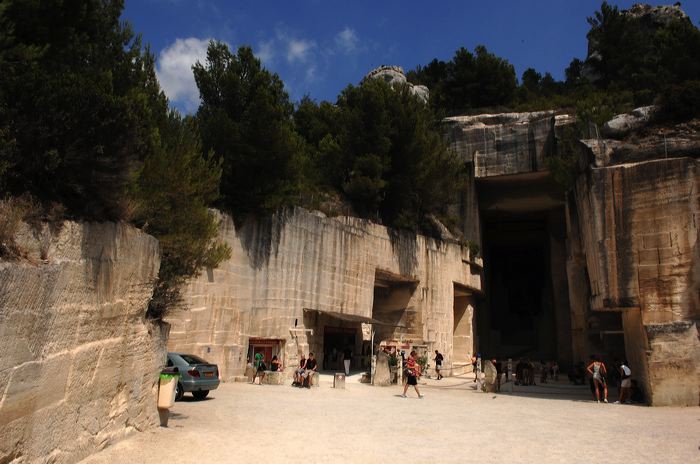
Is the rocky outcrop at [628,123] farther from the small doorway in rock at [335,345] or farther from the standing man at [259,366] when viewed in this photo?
the standing man at [259,366]

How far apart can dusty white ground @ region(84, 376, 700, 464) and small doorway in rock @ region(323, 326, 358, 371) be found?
29.2 ft

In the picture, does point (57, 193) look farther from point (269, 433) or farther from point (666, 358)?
point (666, 358)

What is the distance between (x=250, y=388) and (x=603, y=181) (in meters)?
13.4

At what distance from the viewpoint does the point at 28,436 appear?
5.03 metres

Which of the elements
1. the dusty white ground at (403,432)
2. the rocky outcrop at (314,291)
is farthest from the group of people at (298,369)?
the dusty white ground at (403,432)

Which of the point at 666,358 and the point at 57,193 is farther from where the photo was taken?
the point at 666,358

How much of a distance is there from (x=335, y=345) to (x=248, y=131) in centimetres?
1060

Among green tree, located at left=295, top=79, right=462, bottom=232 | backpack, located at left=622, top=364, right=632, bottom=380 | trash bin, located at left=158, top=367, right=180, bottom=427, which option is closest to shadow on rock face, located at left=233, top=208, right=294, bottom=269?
green tree, located at left=295, top=79, right=462, bottom=232

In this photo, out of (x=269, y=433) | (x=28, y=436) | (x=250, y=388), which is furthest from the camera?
(x=250, y=388)

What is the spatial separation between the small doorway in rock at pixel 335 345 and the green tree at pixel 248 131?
22.2 feet

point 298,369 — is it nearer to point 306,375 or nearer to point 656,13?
point 306,375

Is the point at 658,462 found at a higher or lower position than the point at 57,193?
lower

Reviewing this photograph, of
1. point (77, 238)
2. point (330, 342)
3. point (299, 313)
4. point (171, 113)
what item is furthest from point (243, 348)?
point (77, 238)

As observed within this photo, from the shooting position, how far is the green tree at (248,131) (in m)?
19.8
